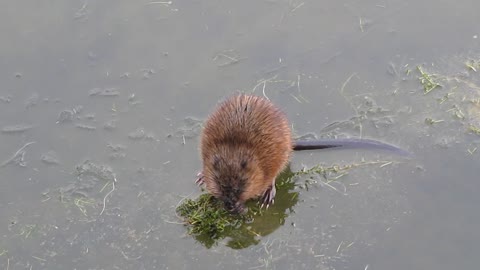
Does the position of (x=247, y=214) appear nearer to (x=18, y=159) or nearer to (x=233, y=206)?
(x=233, y=206)

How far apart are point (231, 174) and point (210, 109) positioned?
4.12 feet

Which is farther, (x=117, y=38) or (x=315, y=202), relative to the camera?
(x=117, y=38)

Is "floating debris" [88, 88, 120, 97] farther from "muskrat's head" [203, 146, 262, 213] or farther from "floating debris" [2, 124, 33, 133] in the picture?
"muskrat's head" [203, 146, 262, 213]

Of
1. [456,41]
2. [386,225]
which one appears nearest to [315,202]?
[386,225]

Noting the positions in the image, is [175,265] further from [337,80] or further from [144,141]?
[337,80]

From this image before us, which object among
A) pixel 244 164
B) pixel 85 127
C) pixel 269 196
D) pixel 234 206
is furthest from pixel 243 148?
pixel 85 127

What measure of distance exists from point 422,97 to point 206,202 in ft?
6.96

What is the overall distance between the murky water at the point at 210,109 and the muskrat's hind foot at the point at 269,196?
0.19m

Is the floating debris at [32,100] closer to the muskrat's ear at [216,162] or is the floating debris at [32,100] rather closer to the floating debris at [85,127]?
the floating debris at [85,127]

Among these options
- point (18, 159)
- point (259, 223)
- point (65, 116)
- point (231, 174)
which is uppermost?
point (231, 174)

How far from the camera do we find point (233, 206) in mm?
5156

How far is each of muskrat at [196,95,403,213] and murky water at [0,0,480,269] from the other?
1.03ft

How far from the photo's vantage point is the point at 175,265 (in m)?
5.13

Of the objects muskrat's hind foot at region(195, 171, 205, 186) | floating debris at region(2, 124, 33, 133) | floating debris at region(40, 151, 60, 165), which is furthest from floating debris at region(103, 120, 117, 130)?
muskrat's hind foot at region(195, 171, 205, 186)
